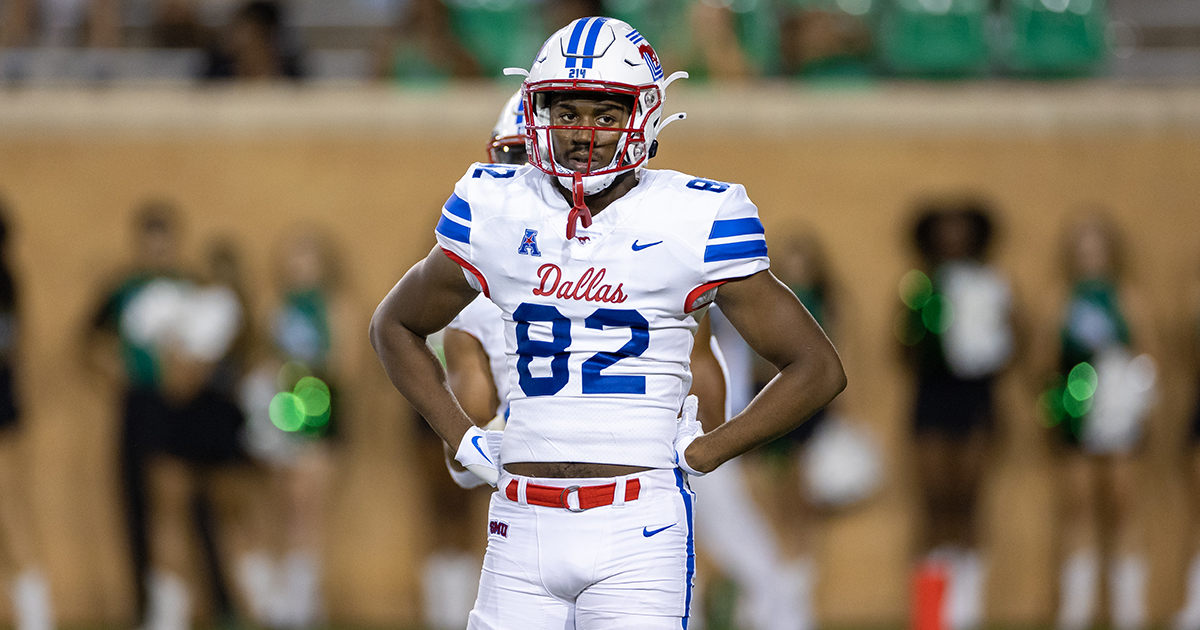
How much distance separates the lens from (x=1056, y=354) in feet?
25.7

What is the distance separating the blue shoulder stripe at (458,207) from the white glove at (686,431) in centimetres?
63

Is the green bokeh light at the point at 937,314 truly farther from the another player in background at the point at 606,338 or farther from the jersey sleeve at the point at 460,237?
the jersey sleeve at the point at 460,237

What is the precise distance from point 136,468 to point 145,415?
0.48m

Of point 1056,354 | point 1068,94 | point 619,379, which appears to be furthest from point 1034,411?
point 619,379

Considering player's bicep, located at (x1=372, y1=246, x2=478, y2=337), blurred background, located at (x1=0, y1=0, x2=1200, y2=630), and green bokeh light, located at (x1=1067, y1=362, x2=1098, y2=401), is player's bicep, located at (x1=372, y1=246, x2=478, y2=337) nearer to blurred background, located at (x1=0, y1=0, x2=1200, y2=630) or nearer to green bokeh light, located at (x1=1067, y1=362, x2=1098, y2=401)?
blurred background, located at (x1=0, y1=0, x2=1200, y2=630)

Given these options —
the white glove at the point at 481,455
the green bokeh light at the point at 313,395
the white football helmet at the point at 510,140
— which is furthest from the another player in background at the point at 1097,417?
the white glove at the point at 481,455

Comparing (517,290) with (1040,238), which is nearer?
(517,290)

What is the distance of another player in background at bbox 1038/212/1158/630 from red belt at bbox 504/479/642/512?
5.06 metres

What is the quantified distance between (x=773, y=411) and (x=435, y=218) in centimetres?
561

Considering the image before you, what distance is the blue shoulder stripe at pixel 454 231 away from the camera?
10.3 feet

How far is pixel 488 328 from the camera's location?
396 centimetres

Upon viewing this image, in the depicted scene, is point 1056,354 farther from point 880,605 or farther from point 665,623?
point 665,623

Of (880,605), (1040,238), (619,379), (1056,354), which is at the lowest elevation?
(880,605)

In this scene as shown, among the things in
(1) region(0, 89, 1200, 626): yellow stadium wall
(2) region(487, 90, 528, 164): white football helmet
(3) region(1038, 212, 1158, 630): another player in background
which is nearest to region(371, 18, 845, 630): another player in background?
(2) region(487, 90, 528, 164): white football helmet
